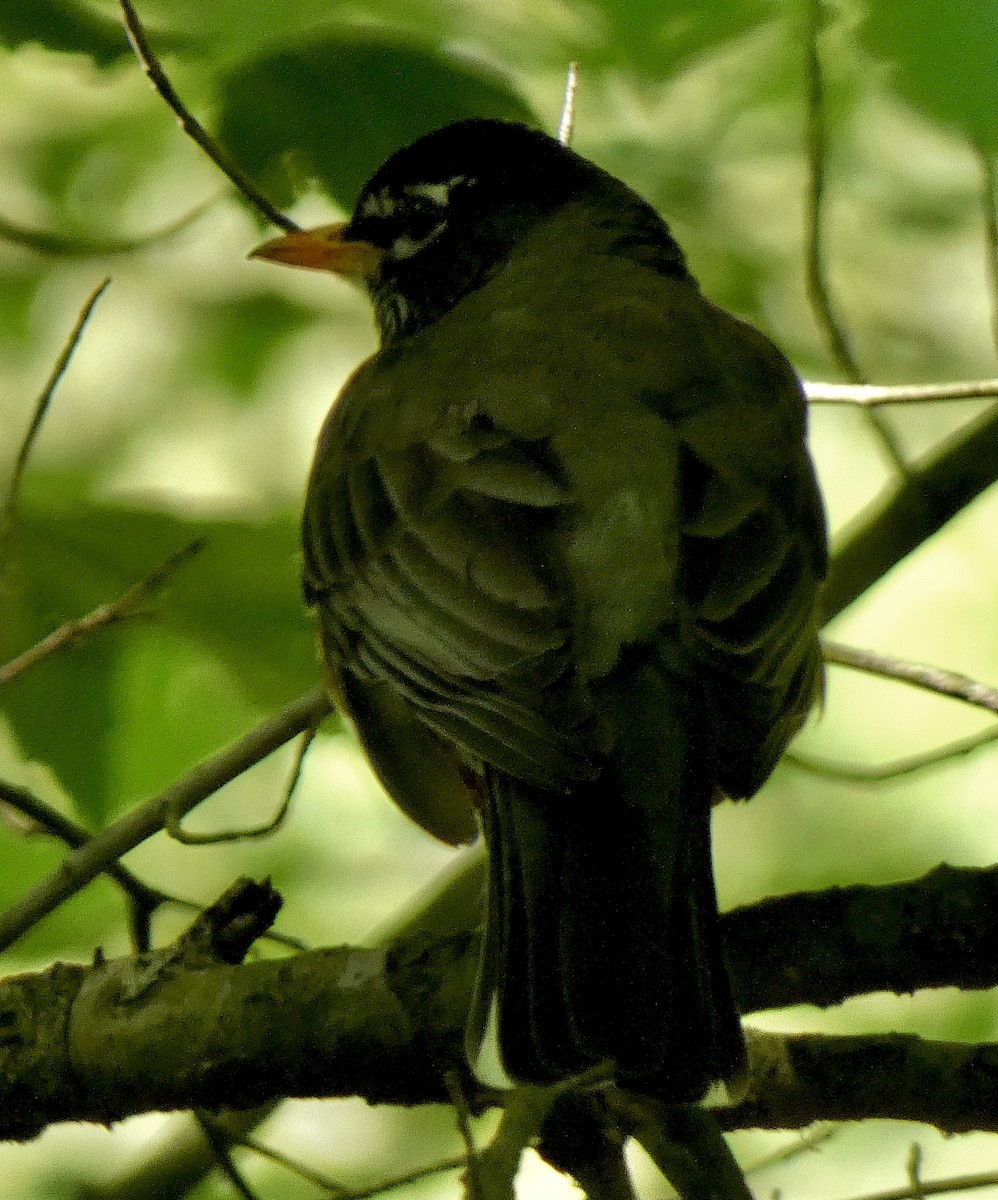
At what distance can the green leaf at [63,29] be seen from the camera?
264 cm

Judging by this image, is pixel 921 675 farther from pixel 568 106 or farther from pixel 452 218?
pixel 452 218

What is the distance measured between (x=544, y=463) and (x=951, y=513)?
3.14 ft

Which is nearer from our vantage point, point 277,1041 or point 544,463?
point 277,1041

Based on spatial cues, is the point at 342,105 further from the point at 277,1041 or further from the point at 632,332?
the point at 277,1041

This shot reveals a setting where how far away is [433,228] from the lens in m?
3.96

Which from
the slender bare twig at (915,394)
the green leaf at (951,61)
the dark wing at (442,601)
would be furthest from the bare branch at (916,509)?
the green leaf at (951,61)

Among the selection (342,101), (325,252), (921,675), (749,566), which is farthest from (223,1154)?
(325,252)

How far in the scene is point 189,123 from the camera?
2898 millimetres

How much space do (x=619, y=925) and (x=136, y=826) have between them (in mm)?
737

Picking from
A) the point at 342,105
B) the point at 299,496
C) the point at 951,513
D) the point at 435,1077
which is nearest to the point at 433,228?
the point at 299,496

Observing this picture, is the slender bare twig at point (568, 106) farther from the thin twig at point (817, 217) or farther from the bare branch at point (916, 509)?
the bare branch at point (916, 509)

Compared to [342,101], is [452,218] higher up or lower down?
higher up

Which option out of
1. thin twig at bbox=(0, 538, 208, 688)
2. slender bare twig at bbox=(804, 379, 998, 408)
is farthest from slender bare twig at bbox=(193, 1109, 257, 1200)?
slender bare twig at bbox=(804, 379, 998, 408)

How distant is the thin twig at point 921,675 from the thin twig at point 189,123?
1.27m
